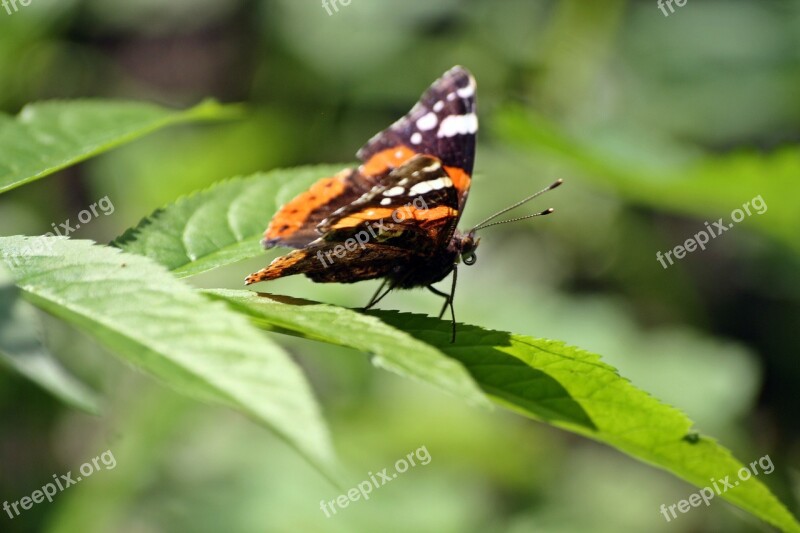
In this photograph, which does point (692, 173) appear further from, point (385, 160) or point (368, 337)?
point (368, 337)

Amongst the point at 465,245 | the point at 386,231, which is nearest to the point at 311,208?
the point at 386,231

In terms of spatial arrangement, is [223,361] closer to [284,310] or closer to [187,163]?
[284,310]

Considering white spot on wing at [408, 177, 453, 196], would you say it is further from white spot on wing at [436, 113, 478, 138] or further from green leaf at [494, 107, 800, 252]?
green leaf at [494, 107, 800, 252]

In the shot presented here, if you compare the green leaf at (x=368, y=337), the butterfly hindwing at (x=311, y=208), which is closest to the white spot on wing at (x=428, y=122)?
the butterfly hindwing at (x=311, y=208)

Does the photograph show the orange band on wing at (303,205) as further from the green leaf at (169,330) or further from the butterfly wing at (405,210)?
the green leaf at (169,330)

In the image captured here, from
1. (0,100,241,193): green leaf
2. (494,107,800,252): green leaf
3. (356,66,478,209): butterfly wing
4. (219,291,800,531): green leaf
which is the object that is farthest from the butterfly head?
(494,107,800,252): green leaf

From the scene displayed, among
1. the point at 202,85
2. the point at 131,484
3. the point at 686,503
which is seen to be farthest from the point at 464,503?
the point at 202,85
